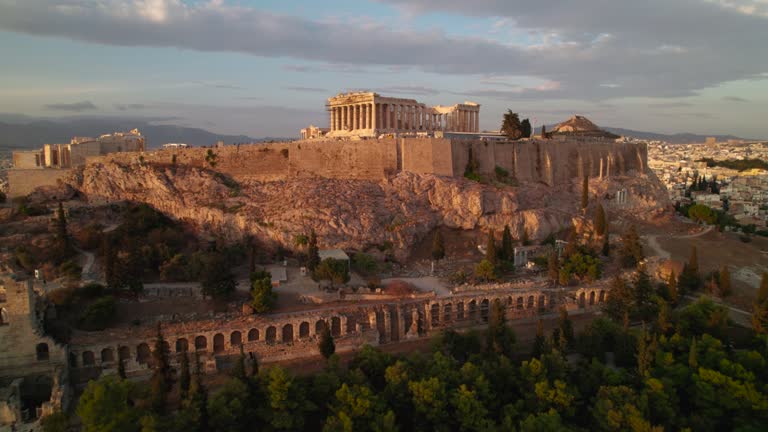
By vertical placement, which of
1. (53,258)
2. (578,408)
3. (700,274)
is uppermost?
(53,258)

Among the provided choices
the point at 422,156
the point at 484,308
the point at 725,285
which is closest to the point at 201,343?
the point at 484,308

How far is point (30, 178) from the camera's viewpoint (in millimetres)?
36938

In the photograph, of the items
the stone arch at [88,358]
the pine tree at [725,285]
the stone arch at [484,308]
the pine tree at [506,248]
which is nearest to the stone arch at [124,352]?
the stone arch at [88,358]

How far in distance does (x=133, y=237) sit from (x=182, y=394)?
1509 cm

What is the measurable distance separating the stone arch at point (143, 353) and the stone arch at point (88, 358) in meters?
1.49

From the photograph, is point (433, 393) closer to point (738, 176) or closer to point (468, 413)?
point (468, 413)

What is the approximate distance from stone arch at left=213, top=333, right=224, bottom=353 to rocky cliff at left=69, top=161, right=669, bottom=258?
31.9ft

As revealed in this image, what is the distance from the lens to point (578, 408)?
57.7ft

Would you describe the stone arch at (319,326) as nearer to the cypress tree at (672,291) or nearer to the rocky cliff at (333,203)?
the rocky cliff at (333,203)

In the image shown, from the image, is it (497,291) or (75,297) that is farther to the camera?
(497,291)

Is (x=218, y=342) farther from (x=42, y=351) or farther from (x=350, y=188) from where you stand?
(x=350, y=188)

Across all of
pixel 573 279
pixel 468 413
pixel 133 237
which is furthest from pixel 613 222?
pixel 133 237

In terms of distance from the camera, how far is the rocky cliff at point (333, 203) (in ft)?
101

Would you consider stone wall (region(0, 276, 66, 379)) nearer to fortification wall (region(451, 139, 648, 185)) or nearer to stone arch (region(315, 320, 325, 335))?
stone arch (region(315, 320, 325, 335))
